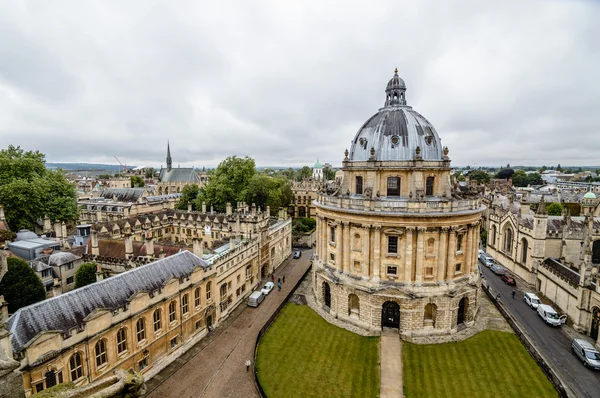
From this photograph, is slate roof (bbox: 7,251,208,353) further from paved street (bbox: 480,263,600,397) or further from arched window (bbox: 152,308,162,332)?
paved street (bbox: 480,263,600,397)

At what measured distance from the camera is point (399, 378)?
73.5 ft

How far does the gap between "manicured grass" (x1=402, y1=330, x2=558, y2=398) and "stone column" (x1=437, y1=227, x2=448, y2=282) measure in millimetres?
5667

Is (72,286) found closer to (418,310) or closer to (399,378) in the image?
(399,378)

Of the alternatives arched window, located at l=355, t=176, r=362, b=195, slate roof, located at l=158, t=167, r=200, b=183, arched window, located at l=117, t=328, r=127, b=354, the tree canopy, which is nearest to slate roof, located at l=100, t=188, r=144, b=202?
the tree canopy

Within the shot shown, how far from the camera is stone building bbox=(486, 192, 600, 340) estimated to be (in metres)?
28.0

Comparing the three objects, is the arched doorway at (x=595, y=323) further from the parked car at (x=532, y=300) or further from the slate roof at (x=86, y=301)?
the slate roof at (x=86, y=301)

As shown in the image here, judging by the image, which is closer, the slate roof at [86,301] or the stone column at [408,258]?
the slate roof at [86,301]

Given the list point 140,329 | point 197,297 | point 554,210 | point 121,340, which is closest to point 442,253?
point 197,297

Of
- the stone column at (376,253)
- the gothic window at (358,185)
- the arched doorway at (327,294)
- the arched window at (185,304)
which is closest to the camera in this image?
the arched window at (185,304)

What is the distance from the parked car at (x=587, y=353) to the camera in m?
23.4

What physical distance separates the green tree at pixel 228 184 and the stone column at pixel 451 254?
1718 inches

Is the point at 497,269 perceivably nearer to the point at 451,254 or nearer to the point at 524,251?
the point at 524,251

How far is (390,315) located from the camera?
2873 centimetres

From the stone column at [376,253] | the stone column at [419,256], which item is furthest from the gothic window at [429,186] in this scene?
the stone column at [376,253]
